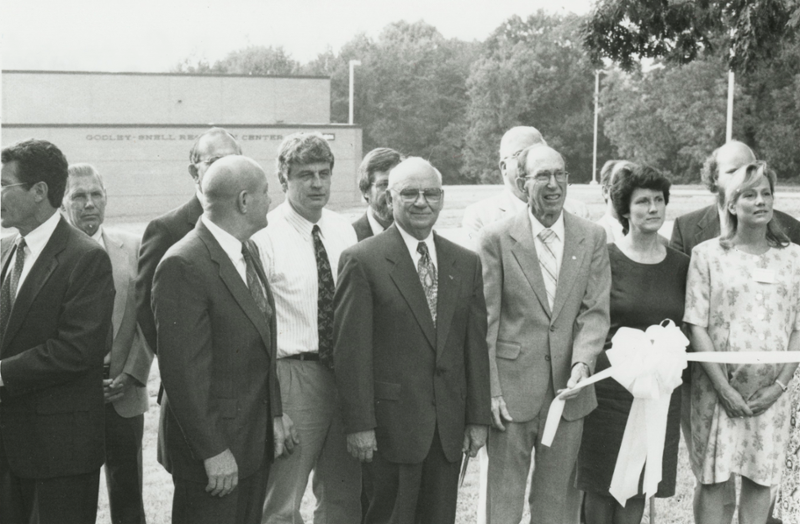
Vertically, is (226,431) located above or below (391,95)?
below

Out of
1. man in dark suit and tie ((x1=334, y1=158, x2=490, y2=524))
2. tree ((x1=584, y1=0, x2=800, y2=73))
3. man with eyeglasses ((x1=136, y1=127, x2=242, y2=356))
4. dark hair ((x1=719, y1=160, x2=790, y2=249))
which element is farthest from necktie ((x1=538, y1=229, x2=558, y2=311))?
tree ((x1=584, y1=0, x2=800, y2=73))

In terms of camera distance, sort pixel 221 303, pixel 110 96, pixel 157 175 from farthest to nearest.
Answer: pixel 110 96 < pixel 157 175 < pixel 221 303

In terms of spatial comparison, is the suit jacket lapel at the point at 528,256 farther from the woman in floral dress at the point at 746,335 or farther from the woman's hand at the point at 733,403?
the woman's hand at the point at 733,403

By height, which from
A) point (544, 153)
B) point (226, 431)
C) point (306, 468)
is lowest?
point (306, 468)

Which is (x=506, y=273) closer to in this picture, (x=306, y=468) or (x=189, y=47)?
(x=306, y=468)

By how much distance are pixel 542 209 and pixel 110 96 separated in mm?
37397

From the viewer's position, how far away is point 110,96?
38812 mm

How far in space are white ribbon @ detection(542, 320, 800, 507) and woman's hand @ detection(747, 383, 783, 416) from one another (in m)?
0.21

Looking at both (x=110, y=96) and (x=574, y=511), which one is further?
(x=110, y=96)

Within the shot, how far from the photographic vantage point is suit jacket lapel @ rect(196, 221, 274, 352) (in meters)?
3.79

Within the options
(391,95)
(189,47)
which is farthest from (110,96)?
(391,95)

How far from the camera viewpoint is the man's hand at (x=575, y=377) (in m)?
4.59

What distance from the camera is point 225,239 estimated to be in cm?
389

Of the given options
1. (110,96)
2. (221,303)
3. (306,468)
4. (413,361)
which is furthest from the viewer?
(110,96)
